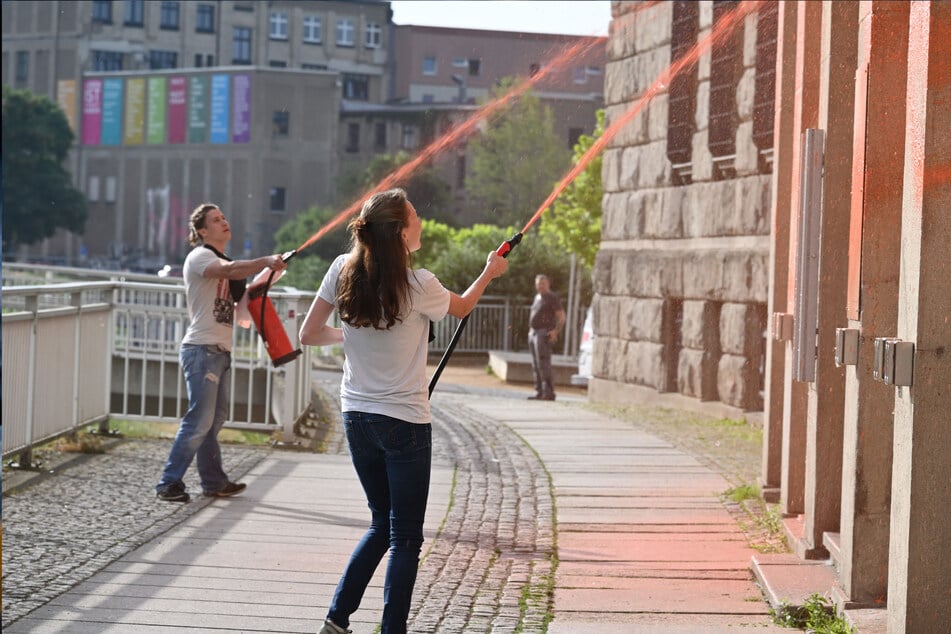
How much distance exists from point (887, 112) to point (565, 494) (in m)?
4.13

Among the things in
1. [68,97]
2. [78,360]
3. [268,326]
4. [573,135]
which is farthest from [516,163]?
[268,326]

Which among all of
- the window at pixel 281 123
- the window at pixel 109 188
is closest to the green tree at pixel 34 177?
the window at pixel 109 188

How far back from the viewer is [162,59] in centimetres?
8656

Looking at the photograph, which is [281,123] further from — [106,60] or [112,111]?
[106,60]

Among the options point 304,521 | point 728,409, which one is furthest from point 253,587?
point 728,409

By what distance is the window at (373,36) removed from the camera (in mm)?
87250

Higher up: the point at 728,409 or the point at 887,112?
the point at 887,112

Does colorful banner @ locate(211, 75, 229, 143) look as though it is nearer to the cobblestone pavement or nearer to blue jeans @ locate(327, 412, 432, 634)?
the cobblestone pavement

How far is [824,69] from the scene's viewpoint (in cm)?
710

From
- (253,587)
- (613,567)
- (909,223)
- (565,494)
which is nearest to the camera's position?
(909,223)

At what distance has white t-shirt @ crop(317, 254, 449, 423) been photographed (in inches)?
201

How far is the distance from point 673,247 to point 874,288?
35.5 ft

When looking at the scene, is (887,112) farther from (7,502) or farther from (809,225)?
(7,502)

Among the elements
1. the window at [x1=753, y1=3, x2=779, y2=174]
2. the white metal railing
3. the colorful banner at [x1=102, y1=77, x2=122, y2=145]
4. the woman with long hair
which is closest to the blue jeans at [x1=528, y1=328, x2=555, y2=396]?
the window at [x1=753, y1=3, x2=779, y2=174]
